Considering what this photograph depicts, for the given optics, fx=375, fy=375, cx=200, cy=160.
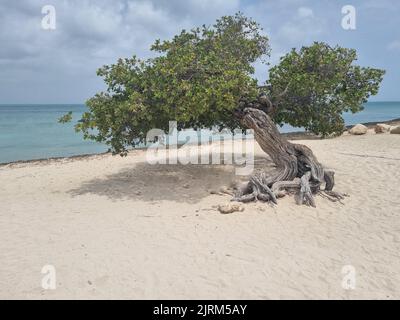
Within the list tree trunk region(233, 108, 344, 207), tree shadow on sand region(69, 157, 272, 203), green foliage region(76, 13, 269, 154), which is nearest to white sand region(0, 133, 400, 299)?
tree shadow on sand region(69, 157, 272, 203)

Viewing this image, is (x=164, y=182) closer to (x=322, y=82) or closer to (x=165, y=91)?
(x=165, y=91)

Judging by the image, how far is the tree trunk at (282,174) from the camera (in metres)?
9.85

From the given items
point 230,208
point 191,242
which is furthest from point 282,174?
point 191,242

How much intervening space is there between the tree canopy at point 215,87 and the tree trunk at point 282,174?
2.97 ft

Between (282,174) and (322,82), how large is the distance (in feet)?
9.34

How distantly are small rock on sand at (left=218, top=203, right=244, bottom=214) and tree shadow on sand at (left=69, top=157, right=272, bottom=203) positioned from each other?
4.45 ft

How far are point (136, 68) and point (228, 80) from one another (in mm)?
2726

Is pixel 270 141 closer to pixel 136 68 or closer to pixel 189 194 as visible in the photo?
pixel 189 194

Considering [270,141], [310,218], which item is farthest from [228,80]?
[310,218]

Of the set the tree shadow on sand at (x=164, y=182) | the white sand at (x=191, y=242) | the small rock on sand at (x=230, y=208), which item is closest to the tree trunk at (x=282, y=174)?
the white sand at (x=191, y=242)

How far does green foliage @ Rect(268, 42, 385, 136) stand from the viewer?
1073 centimetres

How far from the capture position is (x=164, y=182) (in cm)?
1252

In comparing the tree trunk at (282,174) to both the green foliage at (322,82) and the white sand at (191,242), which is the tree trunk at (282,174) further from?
the green foliage at (322,82)

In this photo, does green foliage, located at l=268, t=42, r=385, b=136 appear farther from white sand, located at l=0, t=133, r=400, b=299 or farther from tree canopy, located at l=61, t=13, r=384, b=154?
white sand, located at l=0, t=133, r=400, b=299
